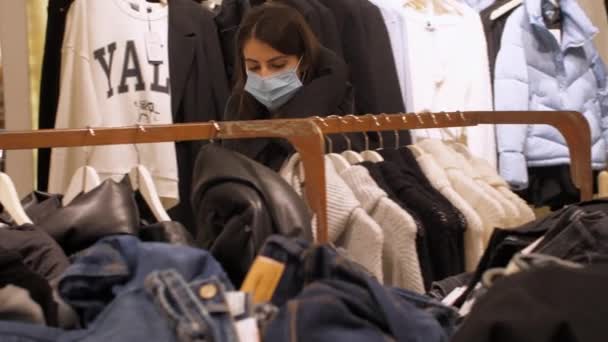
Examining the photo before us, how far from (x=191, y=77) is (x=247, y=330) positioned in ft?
4.76

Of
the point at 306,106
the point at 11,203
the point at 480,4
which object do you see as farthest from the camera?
the point at 480,4

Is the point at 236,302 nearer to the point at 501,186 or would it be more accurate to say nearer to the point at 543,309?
the point at 543,309

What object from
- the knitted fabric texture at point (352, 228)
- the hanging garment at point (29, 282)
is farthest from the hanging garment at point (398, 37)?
the hanging garment at point (29, 282)

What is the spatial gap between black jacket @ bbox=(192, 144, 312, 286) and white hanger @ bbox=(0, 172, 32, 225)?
0.79ft

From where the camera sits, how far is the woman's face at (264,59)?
1551 millimetres

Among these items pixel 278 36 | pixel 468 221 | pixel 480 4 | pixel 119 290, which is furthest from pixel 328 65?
pixel 119 290

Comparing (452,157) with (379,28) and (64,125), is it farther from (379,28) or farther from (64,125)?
(64,125)

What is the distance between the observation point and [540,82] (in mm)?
2133

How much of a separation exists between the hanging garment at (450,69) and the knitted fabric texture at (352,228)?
0.92m

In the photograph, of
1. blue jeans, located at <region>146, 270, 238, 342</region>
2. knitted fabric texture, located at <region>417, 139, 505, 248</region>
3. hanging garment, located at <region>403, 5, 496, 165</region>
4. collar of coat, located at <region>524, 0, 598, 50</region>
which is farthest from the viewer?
collar of coat, located at <region>524, 0, 598, 50</region>

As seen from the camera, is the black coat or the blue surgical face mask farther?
the black coat

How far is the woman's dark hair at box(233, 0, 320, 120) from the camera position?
155cm

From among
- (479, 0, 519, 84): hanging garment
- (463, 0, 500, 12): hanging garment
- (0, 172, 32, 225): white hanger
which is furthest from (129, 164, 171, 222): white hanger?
(463, 0, 500, 12): hanging garment

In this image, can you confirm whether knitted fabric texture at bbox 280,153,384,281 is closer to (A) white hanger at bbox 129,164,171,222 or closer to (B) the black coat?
(A) white hanger at bbox 129,164,171,222
